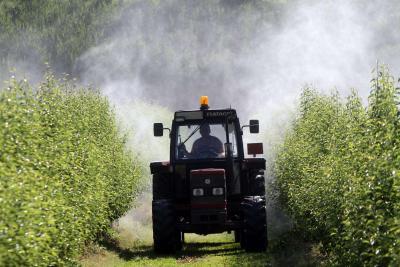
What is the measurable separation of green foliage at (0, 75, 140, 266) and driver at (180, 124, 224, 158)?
2.60 metres

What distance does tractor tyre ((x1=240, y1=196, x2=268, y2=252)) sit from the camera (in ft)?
57.4

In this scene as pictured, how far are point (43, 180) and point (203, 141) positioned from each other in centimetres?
688

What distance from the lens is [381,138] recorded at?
37.3ft

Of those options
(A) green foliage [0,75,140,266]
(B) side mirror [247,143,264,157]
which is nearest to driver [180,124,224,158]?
(B) side mirror [247,143,264,157]

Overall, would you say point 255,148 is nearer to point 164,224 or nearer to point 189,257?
point 164,224

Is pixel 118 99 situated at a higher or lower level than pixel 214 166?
higher

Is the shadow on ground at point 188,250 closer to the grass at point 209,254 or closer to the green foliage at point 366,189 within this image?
the grass at point 209,254

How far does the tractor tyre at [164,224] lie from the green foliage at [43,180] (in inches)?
55.9

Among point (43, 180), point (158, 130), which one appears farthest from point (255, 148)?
point (43, 180)

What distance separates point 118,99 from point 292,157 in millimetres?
73750

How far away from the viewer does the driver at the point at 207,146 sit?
60.5 ft

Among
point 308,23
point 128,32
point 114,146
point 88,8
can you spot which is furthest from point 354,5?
point 114,146

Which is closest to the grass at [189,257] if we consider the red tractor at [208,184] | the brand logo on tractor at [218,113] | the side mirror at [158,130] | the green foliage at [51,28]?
the red tractor at [208,184]

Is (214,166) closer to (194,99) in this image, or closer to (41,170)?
(41,170)
